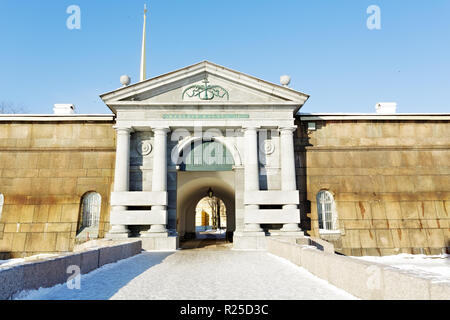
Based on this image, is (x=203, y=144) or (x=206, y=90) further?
(x=203, y=144)

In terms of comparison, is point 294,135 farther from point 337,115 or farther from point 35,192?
point 35,192

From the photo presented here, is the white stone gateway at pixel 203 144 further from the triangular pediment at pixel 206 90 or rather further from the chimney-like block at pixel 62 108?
the chimney-like block at pixel 62 108

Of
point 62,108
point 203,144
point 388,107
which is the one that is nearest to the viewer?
point 203,144

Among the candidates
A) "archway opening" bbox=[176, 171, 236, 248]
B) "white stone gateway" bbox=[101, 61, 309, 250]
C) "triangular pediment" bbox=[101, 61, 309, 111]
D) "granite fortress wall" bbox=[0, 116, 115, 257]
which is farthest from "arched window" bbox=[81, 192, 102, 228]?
"triangular pediment" bbox=[101, 61, 309, 111]

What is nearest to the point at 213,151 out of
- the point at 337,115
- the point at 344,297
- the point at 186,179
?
the point at 186,179

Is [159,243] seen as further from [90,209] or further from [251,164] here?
[251,164]

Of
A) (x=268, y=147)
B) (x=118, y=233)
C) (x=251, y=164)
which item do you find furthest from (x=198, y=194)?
(x=118, y=233)

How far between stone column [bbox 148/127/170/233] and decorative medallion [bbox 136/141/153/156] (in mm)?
755

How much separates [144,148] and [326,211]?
1134 centimetres

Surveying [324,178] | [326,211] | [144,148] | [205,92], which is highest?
[205,92]

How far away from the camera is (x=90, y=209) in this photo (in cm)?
2034

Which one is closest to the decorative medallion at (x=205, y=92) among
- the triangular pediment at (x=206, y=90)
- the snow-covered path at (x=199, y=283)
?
the triangular pediment at (x=206, y=90)

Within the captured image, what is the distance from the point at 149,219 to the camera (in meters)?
18.7

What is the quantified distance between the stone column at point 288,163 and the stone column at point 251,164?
58.3 inches
